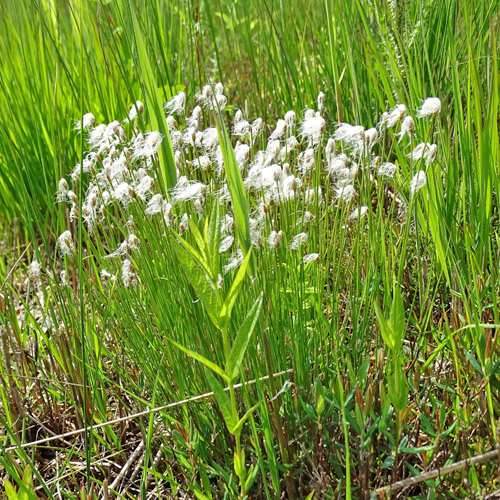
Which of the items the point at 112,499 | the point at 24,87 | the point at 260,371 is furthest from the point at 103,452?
the point at 24,87

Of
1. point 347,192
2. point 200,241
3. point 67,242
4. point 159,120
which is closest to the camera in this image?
point 200,241

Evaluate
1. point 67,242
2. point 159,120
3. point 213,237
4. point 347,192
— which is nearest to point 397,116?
point 347,192

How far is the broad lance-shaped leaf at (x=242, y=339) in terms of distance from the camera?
37.0 inches

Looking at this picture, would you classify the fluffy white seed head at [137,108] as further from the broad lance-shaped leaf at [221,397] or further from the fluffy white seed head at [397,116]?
the broad lance-shaped leaf at [221,397]

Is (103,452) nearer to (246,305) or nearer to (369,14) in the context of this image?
(246,305)

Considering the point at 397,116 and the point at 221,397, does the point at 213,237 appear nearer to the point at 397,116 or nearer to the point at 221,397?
the point at 221,397

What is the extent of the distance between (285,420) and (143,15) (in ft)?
4.87

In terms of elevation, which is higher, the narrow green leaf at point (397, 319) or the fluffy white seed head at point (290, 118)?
the fluffy white seed head at point (290, 118)

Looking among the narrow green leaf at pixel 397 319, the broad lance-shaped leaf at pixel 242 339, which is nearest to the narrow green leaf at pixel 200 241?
the broad lance-shaped leaf at pixel 242 339

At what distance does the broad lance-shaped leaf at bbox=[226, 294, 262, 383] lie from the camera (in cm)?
94

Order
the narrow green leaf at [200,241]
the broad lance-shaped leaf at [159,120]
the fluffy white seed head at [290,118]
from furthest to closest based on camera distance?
the fluffy white seed head at [290,118] < the broad lance-shaped leaf at [159,120] < the narrow green leaf at [200,241]

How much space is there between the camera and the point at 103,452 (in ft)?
4.87

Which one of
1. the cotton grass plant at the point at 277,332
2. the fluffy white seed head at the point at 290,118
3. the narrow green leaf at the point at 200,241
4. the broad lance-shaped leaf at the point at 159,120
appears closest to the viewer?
the narrow green leaf at the point at 200,241

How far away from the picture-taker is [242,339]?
953mm
